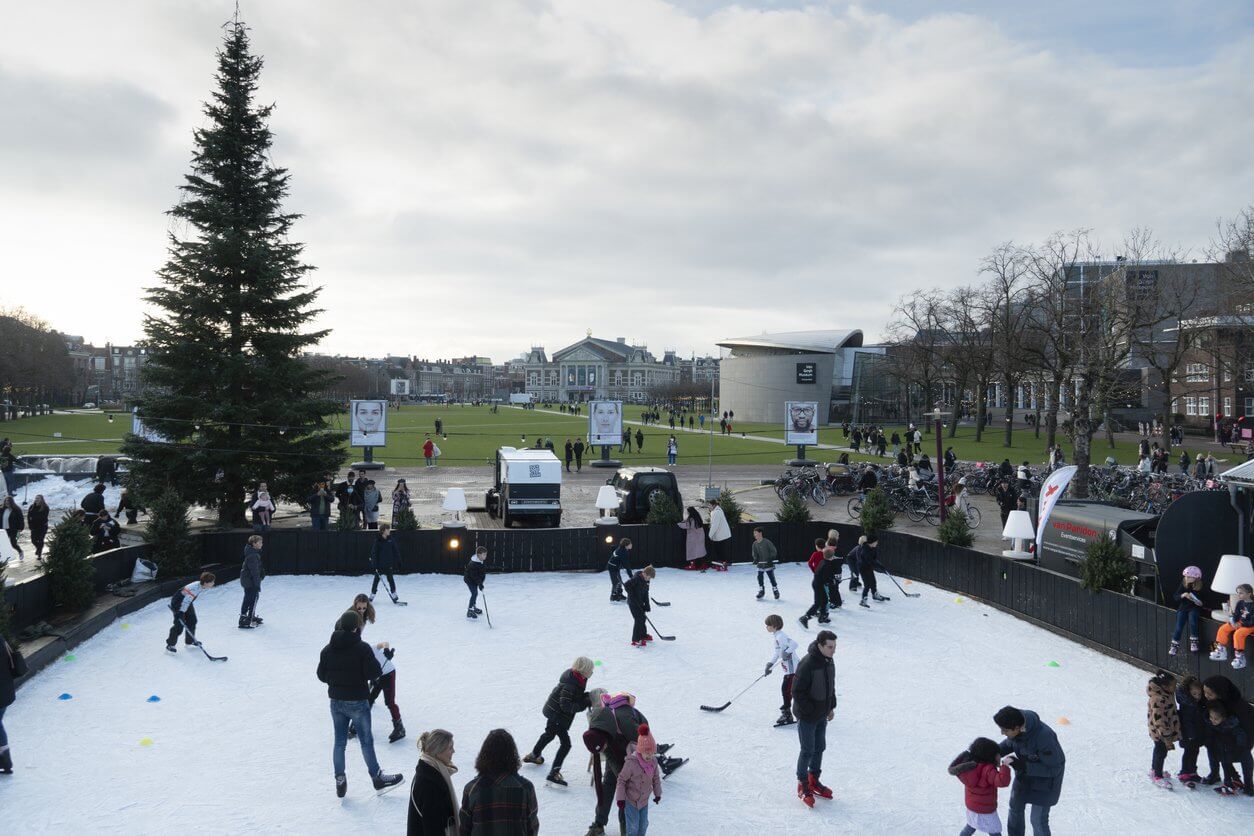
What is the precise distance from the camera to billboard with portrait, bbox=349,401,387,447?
38.5 m

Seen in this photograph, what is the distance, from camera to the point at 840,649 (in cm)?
1329

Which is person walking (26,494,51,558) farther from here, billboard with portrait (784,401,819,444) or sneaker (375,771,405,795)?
billboard with portrait (784,401,819,444)

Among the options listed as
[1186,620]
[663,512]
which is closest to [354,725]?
[1186,620]

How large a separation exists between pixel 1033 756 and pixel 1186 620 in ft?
21.4

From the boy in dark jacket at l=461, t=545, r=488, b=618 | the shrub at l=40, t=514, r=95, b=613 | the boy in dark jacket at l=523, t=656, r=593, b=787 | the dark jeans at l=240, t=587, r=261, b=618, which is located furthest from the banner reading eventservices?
the shrub at l=40, t=514, r=95, b=613

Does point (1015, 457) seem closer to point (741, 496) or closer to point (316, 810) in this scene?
point (741, 496)

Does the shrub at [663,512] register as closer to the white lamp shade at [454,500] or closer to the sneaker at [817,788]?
the white lamp shade at [454,500]

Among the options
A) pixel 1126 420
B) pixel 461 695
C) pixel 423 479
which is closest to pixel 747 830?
pixel 461 695

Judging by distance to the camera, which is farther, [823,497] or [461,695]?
[823,497]

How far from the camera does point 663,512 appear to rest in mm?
20438

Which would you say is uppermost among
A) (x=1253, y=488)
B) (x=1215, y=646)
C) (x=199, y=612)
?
(x=1253, y=488)

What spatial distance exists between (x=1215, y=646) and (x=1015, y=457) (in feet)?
132

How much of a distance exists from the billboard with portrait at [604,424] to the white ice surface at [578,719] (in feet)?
83.7

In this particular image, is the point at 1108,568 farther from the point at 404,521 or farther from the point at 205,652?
the point at 404,521
